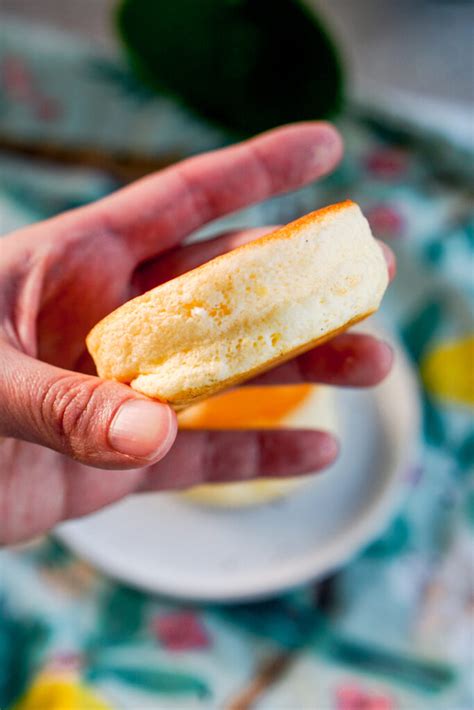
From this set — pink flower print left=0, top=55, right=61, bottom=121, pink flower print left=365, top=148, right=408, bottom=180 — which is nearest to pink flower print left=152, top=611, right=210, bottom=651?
pink flower print left=365, top=148, right=408, bottom=180

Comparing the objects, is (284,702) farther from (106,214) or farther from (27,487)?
(106,214)

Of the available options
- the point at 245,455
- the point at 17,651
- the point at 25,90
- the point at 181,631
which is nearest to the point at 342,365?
the point at 245,455

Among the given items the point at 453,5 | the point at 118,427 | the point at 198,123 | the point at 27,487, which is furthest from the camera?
the point at 453,5

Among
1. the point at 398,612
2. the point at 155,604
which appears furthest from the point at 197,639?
the point at 398,612

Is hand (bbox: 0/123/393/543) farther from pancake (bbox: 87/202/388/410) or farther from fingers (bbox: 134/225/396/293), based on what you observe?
pancake (bbox: 87/202/388/410)

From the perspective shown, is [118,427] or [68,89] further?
[68,89]

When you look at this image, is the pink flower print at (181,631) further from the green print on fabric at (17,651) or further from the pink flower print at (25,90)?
the pink flower print at (25,90)

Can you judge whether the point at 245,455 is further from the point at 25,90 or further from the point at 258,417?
the point at 25,90
